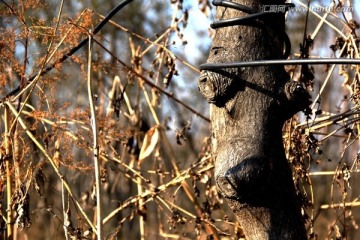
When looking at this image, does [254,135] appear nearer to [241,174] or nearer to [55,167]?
[241,174]

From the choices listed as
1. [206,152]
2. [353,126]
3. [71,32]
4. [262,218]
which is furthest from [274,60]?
[206,152]

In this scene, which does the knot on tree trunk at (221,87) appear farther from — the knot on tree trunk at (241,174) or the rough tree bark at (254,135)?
the knot on tree trunk at (241,174)

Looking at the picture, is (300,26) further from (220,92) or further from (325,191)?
(220,92)

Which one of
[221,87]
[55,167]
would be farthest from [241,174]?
[55,167]

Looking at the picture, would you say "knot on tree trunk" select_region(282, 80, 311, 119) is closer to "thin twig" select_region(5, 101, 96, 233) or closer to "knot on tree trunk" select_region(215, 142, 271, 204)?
"knot on tree trunk" select_region(215, 142, 271, 204)

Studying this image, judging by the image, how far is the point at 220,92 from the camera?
159 cm

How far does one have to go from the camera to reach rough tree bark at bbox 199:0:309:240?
1.56m

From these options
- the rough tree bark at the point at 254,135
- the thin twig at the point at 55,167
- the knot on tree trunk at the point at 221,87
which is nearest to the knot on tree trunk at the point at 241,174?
the rough tree bark at the point at 254,135

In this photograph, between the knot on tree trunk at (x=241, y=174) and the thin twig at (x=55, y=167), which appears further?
the thin twig at (x=55, y=167)

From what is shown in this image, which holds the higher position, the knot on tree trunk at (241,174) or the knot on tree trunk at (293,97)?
Answer: the knot on tree trunk at (293,97)

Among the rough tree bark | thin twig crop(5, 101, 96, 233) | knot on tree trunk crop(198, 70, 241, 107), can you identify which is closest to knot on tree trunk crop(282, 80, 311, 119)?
the rough tree bark

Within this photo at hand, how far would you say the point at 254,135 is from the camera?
157cm

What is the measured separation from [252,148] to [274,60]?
196mm

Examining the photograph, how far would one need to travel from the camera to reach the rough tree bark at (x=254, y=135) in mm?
1563
